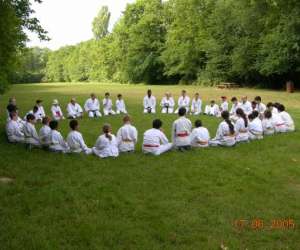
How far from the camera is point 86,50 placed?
11306 cm

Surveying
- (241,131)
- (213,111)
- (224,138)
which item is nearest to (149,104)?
(213,111)

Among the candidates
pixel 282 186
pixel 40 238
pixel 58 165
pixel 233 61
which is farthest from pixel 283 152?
pixel 233 61

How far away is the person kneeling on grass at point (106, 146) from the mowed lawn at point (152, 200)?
27cm

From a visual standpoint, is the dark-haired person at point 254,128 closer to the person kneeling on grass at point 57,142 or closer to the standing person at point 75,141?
the standing person at point 75,141

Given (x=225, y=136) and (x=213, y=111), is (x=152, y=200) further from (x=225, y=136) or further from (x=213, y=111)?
(x=213, y=111)

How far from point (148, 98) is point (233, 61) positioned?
27685 mm

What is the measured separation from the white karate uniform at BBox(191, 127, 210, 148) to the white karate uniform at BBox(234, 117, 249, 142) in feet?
3.91

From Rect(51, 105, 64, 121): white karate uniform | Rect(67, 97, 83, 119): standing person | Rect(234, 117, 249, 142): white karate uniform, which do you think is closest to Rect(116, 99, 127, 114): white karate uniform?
Rect(67, 97, 83, 119): standing person

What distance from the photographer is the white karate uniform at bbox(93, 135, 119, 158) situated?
1118 cm

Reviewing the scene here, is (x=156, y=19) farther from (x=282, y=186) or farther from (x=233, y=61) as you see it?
(x=282, y=186)

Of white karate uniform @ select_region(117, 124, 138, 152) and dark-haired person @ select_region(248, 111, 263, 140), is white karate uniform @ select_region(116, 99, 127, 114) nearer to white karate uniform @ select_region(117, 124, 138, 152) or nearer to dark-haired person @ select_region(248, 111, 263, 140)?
dark-haired person @ select_region(248, 111, 263, 140)

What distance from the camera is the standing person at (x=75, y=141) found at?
37.4 feet

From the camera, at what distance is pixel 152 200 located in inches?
307

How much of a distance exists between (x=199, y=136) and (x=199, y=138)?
0.19 ft
